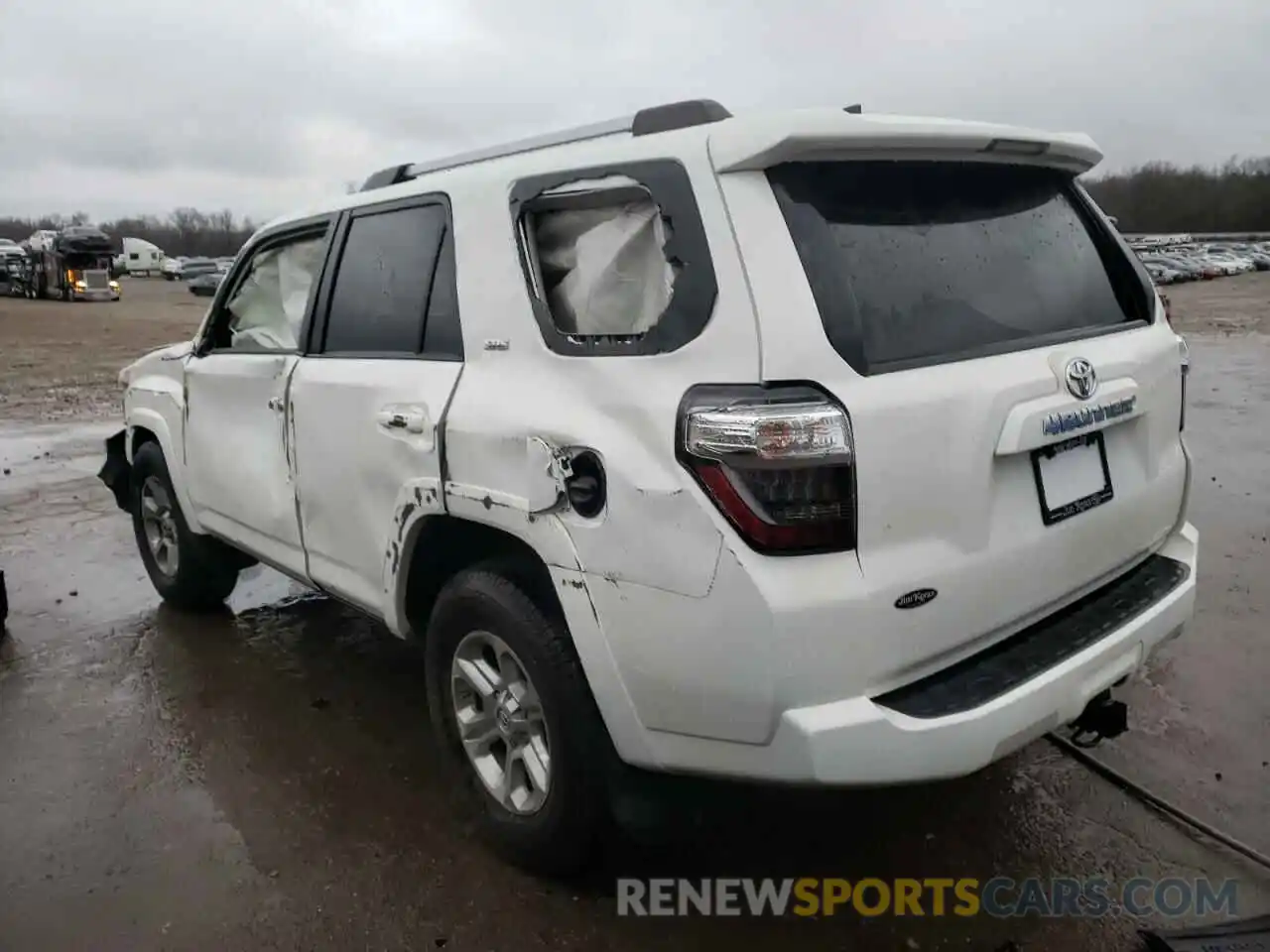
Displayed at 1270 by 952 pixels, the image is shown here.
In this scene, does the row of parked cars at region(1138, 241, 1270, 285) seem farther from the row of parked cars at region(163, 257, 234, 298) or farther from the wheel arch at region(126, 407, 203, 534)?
the wheel arch at region(126, 407, 203, 534)

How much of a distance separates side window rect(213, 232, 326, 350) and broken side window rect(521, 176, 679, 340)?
1.32m

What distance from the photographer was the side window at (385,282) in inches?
123

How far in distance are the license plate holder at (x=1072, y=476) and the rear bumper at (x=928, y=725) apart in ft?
1.01

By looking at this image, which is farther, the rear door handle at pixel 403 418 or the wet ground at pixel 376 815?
the rear door handle at pixel 403 418

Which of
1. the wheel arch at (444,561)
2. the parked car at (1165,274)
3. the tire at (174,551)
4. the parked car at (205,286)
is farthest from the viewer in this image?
the parked car at (1165,274)

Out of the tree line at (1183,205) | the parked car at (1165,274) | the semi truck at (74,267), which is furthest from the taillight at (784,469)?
the tree line at (1183,205)

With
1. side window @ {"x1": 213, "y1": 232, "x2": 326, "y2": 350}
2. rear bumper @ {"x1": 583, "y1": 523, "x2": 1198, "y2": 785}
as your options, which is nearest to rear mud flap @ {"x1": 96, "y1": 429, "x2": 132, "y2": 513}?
side window @ {"x1": 213, "y1": 232, "x2": 326, "y2": 350}

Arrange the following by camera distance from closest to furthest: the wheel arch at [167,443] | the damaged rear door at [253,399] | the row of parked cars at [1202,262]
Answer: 1. the damaged rear door at [253,399]
2. the wheel arch at [167,443]
3. the row of parked cars at [1202,262]

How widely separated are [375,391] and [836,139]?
1643 mm

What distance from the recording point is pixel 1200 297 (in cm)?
3962

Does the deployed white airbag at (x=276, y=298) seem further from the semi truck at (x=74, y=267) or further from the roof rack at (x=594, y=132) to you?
the semi truck at (x=74, y=267)

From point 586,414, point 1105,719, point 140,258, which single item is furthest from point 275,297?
point 140,258

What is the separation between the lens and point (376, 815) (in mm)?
3166

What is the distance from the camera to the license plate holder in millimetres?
2422
